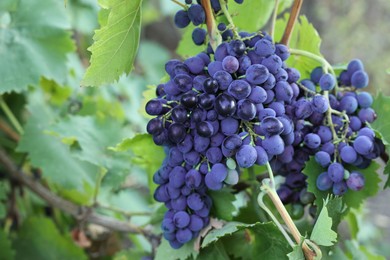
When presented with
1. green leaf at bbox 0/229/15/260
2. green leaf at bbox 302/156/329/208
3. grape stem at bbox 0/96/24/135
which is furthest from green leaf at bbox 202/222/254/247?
grape stem at bbox 0/96/24/135

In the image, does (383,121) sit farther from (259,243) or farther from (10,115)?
(10,115)

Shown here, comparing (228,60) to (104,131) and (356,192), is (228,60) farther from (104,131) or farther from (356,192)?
(104,131)

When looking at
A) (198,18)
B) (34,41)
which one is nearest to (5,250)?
(34,41)

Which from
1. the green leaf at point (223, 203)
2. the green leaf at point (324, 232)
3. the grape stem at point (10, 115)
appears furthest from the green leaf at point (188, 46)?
the grape stem at point (10, 115)

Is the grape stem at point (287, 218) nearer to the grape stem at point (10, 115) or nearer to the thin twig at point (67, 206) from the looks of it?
the thin twig at point (67, 206)

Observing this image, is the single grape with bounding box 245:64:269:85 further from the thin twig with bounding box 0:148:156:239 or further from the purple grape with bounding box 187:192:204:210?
the thin twig with bounding box 0:148:156:239

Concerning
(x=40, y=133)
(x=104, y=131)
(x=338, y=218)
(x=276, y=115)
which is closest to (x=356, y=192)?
(x=338, y=218)

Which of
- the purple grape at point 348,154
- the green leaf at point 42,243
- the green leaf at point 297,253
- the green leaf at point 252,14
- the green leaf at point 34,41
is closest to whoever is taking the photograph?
the green leaf at point 297,253
